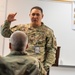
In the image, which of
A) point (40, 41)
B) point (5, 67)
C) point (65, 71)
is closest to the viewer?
point (5, 67)

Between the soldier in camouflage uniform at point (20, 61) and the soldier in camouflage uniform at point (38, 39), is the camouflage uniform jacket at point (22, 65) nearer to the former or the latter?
the soldier in camouflage uniform at point (20, 61)

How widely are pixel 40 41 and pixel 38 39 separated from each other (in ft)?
0.12

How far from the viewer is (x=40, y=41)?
8.77 feet

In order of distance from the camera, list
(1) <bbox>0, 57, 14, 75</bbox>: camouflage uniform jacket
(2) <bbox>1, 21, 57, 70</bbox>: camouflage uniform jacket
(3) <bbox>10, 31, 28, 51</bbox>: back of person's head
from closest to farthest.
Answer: (1) <bbox>0, 57, 14, 75</bbox>: camouflage uniform jacket, (3) <bbox>10, 31, 28, 51</bbox>: back of person's head, (2) <bbox>1, 21, 57, 70</bbox>: camouflage uniform jacket

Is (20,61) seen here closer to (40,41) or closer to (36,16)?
(40,41)

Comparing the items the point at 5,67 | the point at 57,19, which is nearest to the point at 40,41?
the point at 5,67

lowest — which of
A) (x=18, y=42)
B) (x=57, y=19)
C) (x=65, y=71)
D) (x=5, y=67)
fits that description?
(x=65, y=71)

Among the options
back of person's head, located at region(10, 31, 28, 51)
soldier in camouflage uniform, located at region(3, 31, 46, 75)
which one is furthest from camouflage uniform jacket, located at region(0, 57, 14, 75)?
back of person's head, located at region(10, 31, 28, 51)

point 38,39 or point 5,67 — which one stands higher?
point 38,39

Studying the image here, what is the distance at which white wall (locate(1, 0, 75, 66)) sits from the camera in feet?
13.8

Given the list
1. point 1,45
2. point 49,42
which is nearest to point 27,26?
point 49,42

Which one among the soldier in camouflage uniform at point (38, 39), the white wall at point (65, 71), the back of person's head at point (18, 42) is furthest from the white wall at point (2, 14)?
the back of person's head at point (18, 42)

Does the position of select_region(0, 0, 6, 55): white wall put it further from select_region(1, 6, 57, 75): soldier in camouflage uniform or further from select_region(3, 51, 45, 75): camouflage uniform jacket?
select_region(3, 51, 45, 75): camouflage uniform jacket

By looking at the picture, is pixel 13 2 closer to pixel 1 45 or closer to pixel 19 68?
pixel 1 45
